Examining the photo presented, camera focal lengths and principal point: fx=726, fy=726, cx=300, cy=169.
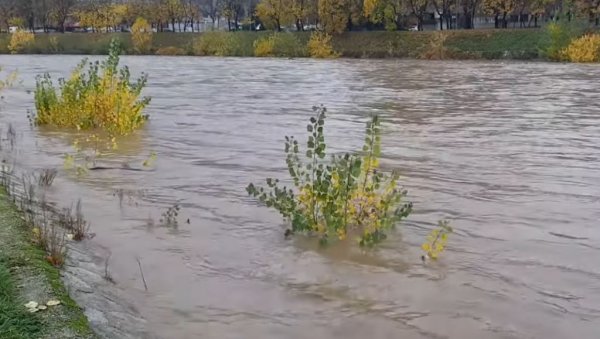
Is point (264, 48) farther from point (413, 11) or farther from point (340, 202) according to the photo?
point (340, 202)

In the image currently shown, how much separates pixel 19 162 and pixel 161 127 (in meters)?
4.84


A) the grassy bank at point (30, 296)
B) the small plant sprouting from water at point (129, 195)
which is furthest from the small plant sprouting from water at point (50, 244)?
the small plant sprouting from water at point (129, 195)

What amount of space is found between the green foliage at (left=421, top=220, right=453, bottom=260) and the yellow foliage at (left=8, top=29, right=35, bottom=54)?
6677 cm

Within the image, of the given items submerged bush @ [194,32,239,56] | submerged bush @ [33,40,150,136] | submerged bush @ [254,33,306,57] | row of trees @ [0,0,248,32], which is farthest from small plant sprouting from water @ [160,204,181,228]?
row of trees @ [0,0,248,32]

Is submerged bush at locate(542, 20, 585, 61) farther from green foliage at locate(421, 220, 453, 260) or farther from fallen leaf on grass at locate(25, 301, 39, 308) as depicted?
fallen leaf on grass at locate(25, 301, 39, 308)

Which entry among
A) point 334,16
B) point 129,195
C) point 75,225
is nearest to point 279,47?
point 334,16

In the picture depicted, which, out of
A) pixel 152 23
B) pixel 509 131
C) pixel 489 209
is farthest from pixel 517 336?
pixel 152 23

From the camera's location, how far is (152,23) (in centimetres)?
8106

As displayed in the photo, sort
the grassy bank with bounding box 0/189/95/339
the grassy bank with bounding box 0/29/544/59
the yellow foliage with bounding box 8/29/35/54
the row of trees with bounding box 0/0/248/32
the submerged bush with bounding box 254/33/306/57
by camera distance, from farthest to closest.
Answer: the row of trees with bounding box 0/0/248/32 < the yellow foliage with bounding box 8/29/35/54 < the submerged bush with bounding box 254/33/306/57 < the grassy bank with bounding box 0/29/544/59 < the grassy bank with bounding box 0/189/95/339

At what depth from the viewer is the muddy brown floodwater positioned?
5.66 meters

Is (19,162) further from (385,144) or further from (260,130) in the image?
(385,144)

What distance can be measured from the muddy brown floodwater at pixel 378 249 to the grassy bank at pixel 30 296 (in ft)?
2.54

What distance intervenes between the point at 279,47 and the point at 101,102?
1667 inches

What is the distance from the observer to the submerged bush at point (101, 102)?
13938 mm
